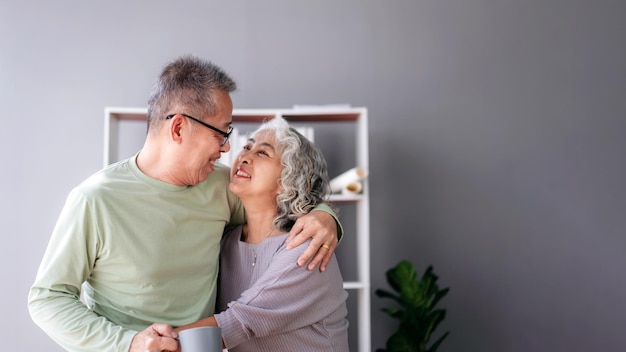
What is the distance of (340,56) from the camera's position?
3.33 meters

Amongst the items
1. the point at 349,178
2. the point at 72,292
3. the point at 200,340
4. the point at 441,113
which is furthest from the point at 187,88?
the point at 441,113

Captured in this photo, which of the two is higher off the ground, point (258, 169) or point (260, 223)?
point (258, 169)

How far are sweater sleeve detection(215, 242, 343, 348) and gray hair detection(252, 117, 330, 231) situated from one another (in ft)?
0.61

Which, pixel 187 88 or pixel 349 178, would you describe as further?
pixel 349 178

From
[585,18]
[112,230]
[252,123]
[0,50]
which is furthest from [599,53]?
[0,50]

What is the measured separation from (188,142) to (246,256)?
0.42m

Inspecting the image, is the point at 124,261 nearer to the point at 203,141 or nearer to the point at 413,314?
the point at 203,141

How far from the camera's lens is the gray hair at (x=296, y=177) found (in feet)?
6.68

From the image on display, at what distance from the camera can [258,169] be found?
2.05 meters

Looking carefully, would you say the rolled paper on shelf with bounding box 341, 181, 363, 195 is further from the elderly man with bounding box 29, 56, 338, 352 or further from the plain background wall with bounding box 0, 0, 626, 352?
the elderly man with bounding box 29, 56, 338, 352

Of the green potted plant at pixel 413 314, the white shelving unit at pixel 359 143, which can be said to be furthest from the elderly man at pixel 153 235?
the green potted plant at pixel 413 314

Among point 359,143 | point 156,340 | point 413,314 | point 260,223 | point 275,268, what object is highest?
point 359,143

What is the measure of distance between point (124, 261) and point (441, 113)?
2.15 m

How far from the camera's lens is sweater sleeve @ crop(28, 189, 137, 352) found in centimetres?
152
